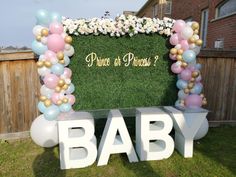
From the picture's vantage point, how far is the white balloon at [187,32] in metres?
4.22

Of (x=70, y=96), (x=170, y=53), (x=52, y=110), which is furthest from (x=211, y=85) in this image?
(x=52, y=110)

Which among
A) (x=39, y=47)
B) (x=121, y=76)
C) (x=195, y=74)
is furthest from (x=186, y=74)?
(x=39, y=47)

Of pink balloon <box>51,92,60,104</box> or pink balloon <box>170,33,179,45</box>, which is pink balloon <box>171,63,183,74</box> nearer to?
pink balloon <box>170,33,179,45</box>

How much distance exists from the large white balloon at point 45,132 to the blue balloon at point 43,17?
1796 millimetres

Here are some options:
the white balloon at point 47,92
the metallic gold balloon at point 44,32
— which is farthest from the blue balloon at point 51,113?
the metallic gold balloon at point 44,32

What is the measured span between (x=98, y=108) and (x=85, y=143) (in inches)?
50.7

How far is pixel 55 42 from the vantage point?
12.5ft

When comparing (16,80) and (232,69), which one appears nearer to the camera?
(16,80)

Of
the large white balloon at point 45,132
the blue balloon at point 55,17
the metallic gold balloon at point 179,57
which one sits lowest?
the large white balloon at point 45,132

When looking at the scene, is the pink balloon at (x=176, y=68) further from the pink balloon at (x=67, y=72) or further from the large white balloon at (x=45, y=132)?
the large white balloon at (x=45, y=132)

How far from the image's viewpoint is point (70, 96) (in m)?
4.29

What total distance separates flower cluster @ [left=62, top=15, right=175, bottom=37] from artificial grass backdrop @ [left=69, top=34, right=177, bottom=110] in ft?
0.53

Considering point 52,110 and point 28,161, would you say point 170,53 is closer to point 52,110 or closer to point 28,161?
point 52,110

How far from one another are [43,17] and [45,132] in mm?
2076
